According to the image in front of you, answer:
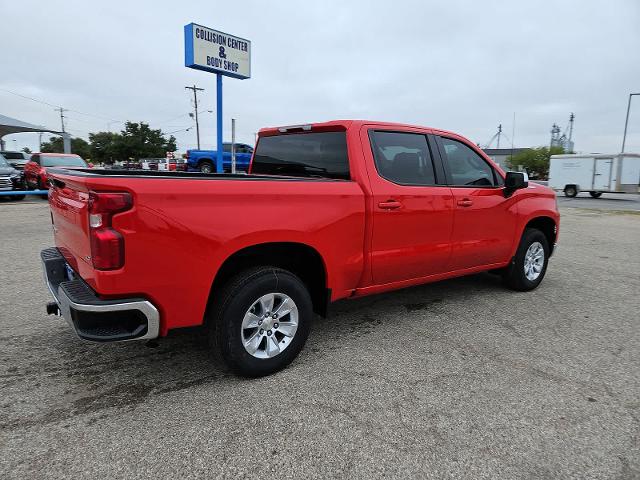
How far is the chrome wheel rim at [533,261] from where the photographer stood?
210 inches

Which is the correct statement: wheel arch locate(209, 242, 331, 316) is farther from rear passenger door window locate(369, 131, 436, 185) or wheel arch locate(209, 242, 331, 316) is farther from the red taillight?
rear passenger door window locate(369, 131, 436, 185)

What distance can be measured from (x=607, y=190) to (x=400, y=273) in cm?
2683

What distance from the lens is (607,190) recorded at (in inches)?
1000

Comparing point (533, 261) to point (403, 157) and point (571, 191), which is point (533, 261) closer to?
point (403, 157)

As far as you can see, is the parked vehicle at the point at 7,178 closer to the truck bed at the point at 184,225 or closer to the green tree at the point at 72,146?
the truck bed at the point at 184,225

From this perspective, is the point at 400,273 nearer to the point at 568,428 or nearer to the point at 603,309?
the point at 568,428

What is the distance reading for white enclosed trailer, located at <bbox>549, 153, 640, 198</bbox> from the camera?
2469 centimetres

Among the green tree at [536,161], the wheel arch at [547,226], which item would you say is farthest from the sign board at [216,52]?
the green tree at [536,161]

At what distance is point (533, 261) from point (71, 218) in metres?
4.96

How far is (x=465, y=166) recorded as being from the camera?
4527 millimetres

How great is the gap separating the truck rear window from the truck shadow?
145 cm

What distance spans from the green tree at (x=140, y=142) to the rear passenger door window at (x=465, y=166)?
69675 millimetres

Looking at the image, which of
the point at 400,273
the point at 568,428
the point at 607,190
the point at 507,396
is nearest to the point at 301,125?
the point at 400,273

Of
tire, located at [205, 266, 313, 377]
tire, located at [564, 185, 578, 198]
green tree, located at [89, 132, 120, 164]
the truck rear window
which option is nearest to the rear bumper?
tire, located at [205, 266, 313, 377]
